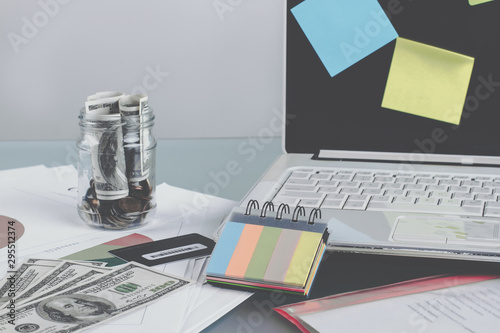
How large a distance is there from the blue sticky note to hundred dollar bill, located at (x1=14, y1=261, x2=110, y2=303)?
45 centimetres

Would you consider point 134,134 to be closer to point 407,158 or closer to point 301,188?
point 301,188

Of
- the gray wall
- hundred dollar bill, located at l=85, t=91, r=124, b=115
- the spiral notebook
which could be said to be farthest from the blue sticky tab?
the gray wall

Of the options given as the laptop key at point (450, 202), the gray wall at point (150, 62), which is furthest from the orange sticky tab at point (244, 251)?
the gray wall at point (150, 62)

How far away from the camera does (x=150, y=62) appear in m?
1.12

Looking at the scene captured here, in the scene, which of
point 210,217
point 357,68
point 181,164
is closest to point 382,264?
point 210,217

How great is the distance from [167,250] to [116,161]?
0.12 meters

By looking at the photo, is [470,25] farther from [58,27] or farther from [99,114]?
[58,27]

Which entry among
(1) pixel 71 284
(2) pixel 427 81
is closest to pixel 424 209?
(2) pixel 427 81

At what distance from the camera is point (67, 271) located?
0.56m

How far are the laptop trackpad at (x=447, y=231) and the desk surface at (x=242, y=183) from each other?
0.02m

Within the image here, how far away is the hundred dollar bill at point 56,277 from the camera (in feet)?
1.68

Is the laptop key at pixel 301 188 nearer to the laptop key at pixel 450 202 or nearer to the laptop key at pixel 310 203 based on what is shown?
the laptop key at pixel 310 203

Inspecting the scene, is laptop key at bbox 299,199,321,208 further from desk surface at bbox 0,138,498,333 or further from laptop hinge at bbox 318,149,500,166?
laptop hinge at bbox 318,149,500,166

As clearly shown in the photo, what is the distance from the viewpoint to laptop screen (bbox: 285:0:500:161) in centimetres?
81
